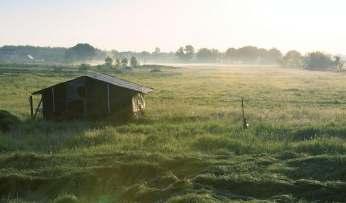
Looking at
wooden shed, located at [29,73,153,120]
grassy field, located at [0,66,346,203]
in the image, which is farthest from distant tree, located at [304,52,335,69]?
grassy field, located at [0,66,346,203]

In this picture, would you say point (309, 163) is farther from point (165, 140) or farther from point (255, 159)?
point (165, 140)

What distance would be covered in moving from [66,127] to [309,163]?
15858 millimetres

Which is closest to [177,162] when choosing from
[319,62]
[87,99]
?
[87,99]

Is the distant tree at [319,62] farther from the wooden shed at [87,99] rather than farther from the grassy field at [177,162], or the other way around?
→ the grassy field at [177,162]

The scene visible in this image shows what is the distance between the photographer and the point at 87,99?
35.1 m

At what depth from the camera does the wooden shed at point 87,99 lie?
34.8m

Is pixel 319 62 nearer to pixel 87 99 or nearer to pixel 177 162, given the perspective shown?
pixel 87 99

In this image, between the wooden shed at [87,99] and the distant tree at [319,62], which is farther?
the distant tree at [319,62]

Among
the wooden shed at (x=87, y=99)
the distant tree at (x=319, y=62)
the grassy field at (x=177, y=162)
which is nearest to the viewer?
the grassy field at (x=177, y=162)

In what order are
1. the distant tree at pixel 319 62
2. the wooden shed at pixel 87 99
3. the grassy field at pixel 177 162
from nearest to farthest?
the grassy field at pixel 177 162, the wooden shed at pixel 87 99, the distant tree at pixel 319 62

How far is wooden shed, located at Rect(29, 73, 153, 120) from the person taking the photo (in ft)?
114

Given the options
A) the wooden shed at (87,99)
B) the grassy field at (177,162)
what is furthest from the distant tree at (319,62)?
the grassy field at (177,162)

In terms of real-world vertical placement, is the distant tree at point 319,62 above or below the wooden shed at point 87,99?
below

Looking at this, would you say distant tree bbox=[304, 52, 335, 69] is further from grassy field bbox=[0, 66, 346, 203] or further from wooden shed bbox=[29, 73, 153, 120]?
grassy field bbox=[0, 66, 346, 203]
